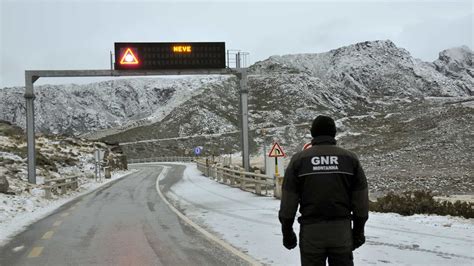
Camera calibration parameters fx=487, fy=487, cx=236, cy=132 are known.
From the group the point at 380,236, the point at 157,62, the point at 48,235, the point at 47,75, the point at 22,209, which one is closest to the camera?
the point at 380,236

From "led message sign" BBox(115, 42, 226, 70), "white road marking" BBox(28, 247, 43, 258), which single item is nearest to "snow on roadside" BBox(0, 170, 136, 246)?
"white road marking" BBox(28, 247, 43, 258)

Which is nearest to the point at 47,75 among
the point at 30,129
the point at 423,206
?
the point at 30,129

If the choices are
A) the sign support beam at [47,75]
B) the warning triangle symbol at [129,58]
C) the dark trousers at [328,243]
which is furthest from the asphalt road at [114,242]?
the sign support beam at [47,75]

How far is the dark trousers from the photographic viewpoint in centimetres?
405

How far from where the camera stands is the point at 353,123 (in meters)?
114

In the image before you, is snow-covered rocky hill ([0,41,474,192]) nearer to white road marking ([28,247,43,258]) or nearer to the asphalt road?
the asphalt road

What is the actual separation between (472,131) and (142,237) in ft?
144

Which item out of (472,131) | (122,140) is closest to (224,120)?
(122,140)

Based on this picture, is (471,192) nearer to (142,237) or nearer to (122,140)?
(142,237)

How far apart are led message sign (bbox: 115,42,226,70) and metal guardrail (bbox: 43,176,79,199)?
243 inches

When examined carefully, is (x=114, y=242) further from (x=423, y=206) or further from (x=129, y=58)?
(x=129, y=58)

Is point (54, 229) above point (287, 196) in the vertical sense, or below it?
below

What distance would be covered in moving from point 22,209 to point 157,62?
9480mm

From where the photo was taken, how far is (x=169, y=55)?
23312mm
